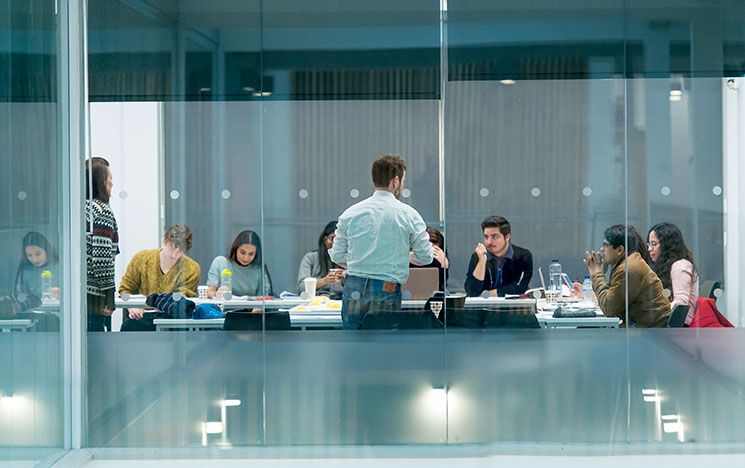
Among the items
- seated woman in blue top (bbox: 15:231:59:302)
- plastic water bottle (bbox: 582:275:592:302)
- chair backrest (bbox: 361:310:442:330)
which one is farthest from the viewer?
chair backrest (bbox: 361:310:442:330)

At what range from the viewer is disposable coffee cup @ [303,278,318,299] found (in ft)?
16.0

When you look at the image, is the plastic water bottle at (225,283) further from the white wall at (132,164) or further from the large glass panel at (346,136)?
the white wall at (132,164)

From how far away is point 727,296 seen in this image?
493 cm

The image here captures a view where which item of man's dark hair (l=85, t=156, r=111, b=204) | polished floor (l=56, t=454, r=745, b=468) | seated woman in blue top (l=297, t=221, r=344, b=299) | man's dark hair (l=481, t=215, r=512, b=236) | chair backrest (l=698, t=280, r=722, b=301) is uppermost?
man's dark hair (l=85, t=156, r=111, b=204)

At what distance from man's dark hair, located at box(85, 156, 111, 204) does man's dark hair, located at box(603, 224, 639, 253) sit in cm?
234

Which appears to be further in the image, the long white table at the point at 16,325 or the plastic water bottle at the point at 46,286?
the plastic water bottle at the point at 46,286

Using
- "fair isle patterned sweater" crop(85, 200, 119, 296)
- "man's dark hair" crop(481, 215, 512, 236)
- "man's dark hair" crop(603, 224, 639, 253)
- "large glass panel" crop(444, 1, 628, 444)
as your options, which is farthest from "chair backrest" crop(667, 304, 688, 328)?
"fair isle patterned sweater" crop(85, 200, 119, 296)

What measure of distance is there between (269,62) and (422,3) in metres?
0.77

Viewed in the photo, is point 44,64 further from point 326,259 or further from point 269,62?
point 326,259

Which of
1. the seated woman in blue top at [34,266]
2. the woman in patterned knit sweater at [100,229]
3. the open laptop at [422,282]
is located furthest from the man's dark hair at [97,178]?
the open laptop at [422,282]

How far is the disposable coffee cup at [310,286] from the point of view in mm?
4887

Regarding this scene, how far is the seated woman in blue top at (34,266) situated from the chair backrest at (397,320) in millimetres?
1432

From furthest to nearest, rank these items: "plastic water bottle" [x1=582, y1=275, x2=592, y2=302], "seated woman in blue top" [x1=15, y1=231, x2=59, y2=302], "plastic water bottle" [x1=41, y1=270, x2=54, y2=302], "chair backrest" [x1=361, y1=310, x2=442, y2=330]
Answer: "chair backrest" [x1=361, y1=310, x2=442, y2=330] → "plastic water bottle" [x1=582, y1=275, x2=592, y2=302] → "plastic water bottle" [x1=41, y1=270, x2=54, y2=302] → "seated woman in blue top" [x1=15, y1=231, x2=59, y2=302]

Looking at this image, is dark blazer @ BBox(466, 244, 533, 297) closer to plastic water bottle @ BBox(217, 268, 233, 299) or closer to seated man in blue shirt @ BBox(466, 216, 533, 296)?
seated man in blue shirt @ BBox(466, 216, 533, 296)
